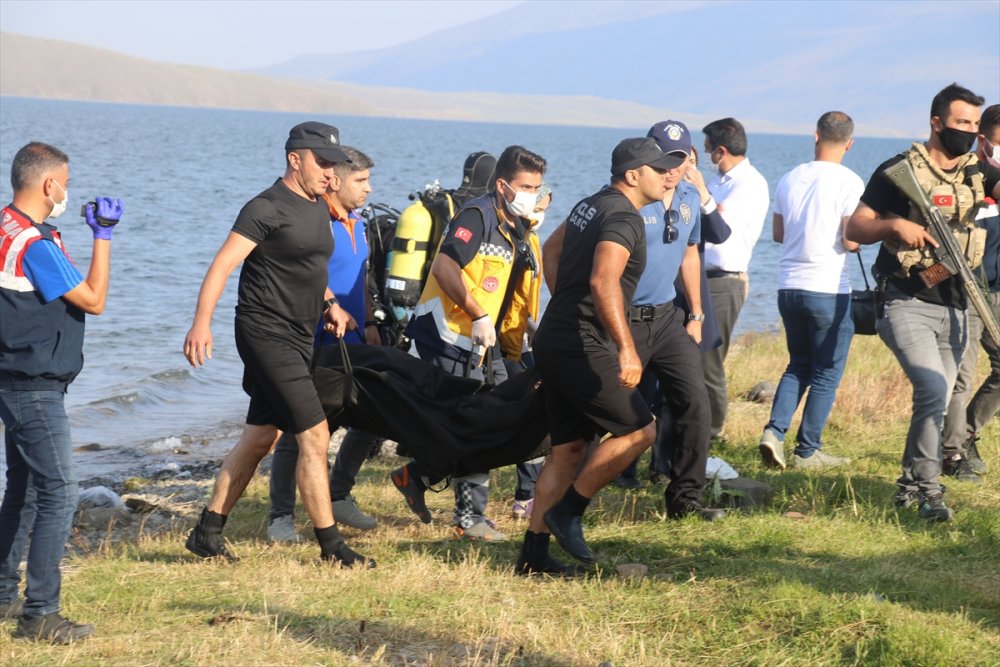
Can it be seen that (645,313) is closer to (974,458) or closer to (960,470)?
(960,470)

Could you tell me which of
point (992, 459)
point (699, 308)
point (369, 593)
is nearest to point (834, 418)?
point (992, 459)

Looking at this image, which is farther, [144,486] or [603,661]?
[144,486]

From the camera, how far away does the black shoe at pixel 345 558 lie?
637 cm

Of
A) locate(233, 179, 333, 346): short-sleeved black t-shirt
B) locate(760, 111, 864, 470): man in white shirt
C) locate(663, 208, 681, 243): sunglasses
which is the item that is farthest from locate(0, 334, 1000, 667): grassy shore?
locate(663, 208, 681, 243): sunglasses

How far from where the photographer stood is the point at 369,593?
232 inches

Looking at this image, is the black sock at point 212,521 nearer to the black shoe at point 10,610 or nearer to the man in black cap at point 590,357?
the black shoe at point 10,610

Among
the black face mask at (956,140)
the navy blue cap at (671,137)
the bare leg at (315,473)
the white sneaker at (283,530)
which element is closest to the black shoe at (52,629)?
the bare leg at (315,473)

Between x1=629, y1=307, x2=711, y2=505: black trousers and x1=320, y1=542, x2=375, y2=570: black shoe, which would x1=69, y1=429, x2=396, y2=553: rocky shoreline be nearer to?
x1=320, y1=542, x2=375, y2=570: black shoe

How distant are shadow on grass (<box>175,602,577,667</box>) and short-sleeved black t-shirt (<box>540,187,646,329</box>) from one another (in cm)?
167

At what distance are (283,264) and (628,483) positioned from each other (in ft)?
9.67

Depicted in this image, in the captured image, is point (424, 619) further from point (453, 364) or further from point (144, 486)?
point (144, 486)

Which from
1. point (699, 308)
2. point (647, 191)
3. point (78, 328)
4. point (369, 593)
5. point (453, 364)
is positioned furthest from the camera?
point (699, 308)

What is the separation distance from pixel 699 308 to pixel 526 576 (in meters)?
2.24

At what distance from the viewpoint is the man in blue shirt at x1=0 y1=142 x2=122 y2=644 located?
5227 mm
